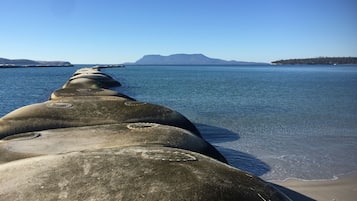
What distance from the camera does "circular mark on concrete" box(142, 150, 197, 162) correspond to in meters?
5.27

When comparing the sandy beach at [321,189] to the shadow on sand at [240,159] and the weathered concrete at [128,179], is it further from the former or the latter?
the weathered concrete at [128,179]

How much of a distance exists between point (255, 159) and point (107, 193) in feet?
26.9

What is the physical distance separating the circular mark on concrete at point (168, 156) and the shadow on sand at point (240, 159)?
4.12 meters

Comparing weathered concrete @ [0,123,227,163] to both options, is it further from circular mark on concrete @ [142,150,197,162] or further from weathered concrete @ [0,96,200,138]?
weathered concrete @ [0,96,200,138]

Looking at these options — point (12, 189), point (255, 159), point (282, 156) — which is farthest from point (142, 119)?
point (12, 189)

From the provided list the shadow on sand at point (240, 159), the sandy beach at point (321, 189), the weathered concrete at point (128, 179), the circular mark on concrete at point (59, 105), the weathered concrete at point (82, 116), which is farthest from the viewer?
the circular mark on concrete at point (59, 105)

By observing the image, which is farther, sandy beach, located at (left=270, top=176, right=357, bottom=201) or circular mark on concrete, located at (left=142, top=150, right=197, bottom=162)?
Answer: sandy beach, located at (left=270, top=176, right=357, bottom=201)

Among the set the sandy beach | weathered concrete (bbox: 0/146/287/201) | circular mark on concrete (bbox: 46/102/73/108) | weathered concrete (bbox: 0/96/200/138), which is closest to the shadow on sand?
the sandy beach

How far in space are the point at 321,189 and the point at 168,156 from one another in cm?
538

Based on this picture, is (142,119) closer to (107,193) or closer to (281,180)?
(281,180)

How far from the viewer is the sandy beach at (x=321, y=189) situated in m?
8.90

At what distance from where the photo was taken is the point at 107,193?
446cm

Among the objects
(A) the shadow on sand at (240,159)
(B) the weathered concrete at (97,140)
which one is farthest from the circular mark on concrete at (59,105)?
(A) the shadow on sand at (240,159)

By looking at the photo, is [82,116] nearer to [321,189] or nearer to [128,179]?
[321,189]
